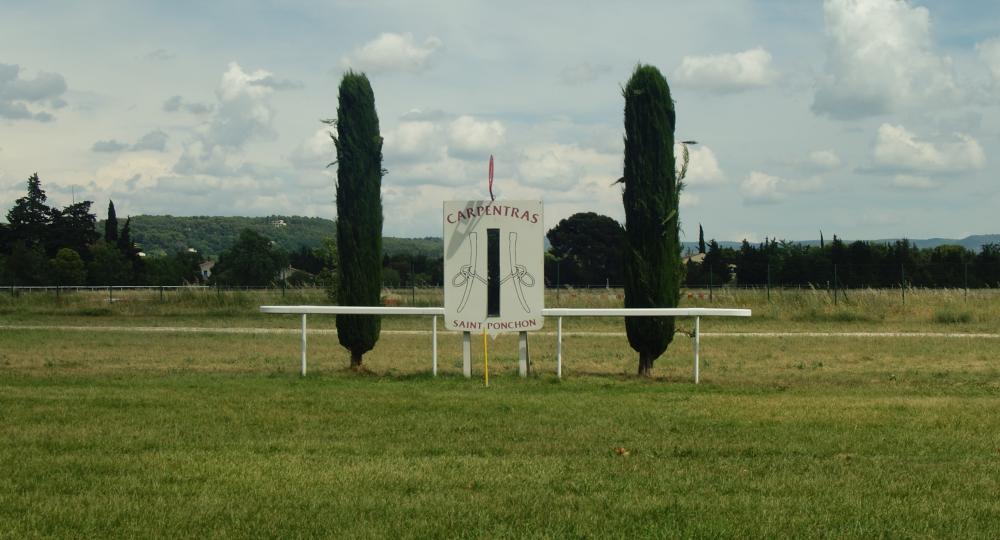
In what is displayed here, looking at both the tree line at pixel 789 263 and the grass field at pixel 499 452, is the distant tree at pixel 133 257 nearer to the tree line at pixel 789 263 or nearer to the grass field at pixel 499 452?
the tree line at pixel 789 263

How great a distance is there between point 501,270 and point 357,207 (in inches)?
117

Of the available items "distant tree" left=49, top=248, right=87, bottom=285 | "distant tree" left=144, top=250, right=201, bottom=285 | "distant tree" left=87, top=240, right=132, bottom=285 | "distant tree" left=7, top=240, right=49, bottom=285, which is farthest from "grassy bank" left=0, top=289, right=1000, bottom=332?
"distant tree" left=144, top=250, right=201, bottom=285

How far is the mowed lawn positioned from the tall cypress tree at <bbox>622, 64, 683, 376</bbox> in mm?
767

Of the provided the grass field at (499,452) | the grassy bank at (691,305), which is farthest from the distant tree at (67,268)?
the grass field at (499,452)

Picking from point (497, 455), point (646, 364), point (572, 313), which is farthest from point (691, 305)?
point (497, 455)

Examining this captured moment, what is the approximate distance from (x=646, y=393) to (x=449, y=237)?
12.7 ft

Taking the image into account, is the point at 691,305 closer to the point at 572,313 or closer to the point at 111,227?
the point at 572,313

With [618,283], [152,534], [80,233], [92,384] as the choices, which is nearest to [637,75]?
[92,384]

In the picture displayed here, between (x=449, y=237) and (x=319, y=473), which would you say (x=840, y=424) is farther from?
(x=449, y=237)

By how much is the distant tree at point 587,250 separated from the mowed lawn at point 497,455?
4567 centimetres

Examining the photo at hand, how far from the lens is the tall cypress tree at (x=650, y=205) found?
51.5 feet

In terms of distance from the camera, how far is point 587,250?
65250 mm

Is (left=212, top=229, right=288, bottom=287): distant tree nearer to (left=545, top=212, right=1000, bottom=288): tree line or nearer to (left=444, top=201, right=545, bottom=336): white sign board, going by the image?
(left=545, top=212, right=1000, bottom=288): tree line

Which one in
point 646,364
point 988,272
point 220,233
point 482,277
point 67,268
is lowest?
point 646,364
